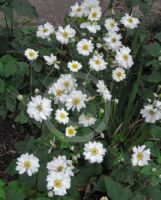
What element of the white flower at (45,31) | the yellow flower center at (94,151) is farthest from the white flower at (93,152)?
the white flower at (45,31)

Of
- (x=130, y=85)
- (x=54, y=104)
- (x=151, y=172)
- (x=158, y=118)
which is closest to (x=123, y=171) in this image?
(x=151, y=172)

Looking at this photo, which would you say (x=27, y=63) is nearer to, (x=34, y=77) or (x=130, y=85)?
(x=34, y=77)

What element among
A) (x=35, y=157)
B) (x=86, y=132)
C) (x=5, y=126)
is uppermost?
(x=5, y=126)

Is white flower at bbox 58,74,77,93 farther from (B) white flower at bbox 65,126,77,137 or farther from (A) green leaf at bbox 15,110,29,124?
(A) green leaf at bbox 15,110,29,124

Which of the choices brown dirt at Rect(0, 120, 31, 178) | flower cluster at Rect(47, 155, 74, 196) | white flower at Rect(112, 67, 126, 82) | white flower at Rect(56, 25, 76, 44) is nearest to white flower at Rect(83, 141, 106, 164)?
flower cluster at Rect(47, 155, 74, 196)

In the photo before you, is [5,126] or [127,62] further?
[5,126]

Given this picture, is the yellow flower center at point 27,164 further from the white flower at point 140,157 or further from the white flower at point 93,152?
the white flower at point 140,157
